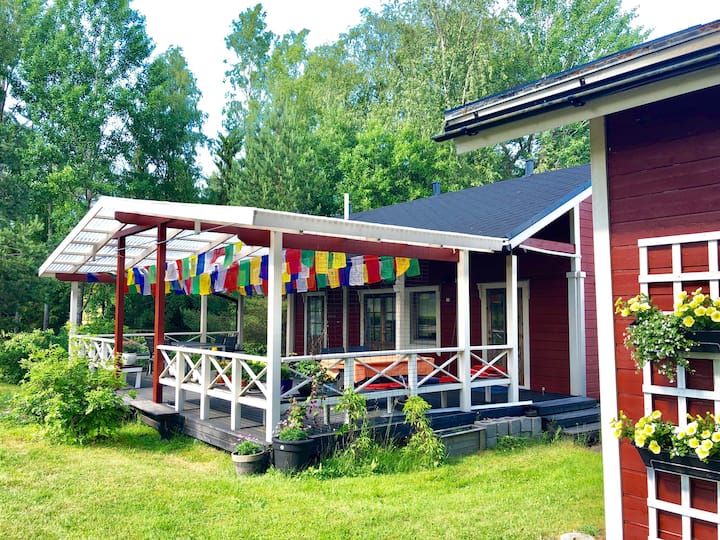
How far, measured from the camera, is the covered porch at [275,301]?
20.5ft

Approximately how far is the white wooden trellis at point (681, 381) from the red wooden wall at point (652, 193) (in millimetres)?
52

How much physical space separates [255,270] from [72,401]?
338 cm

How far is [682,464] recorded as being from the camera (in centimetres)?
326

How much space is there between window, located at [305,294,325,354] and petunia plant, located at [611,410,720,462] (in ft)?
35.9

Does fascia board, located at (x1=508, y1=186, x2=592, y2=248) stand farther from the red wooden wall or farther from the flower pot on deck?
the flower pot on deck

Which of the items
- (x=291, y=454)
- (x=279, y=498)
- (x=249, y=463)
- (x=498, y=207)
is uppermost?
(x=498, y=207)

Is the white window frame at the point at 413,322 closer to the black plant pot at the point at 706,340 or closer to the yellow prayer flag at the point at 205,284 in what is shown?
the yellow prayer flag at the point at 205,284

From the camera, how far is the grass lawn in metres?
4.57

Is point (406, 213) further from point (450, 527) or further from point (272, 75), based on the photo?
point (272, 75)

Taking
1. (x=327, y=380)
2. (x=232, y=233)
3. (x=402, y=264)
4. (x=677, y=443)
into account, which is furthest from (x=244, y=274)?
(x=677, y=443)

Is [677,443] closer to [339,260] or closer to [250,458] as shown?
[250,458]

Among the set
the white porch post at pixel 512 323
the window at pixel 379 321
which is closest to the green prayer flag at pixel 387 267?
the white porch post at pixel 512 323

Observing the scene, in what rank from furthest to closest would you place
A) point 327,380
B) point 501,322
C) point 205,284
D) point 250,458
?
point 205,284, point 501,322, point 327,380, point 250,458

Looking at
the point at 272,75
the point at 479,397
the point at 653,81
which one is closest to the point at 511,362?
the point at 479,397
